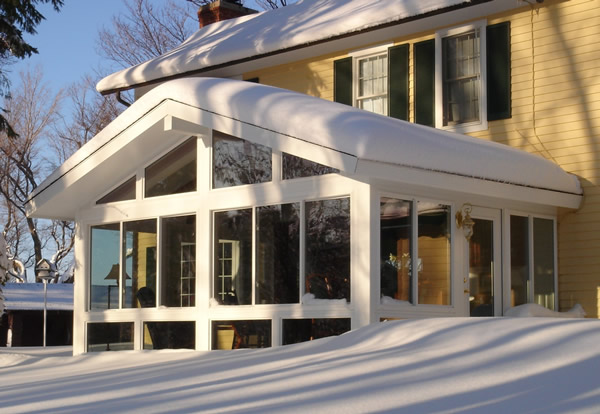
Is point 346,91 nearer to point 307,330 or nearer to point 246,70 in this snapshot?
point 246,70

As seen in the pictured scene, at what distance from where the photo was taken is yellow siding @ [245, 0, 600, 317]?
12.5m

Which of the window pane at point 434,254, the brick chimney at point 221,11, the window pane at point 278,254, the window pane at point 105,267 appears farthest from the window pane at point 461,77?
the brick chimney at point 221,11

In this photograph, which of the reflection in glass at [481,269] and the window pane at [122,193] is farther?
the window pane at [122,193]

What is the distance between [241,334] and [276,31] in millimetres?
6584

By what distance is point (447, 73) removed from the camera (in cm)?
1407

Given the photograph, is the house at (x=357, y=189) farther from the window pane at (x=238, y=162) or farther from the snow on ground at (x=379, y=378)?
the snow on ground at (x=379, y=378)

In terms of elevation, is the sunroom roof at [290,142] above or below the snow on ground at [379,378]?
above

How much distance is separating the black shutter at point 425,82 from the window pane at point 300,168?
3725 millimetres

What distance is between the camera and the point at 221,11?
21172mm

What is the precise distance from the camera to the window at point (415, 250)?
10461 millimetres

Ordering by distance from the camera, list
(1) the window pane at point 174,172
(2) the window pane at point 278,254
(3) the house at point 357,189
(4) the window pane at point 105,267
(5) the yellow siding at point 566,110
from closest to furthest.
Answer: (3) the house at point 357,189, (2) the window pane at point 278,254, (1) the window pane at point 174,172, (5) the yellow siding at point 566,110, (4) the window pane at point 105,267

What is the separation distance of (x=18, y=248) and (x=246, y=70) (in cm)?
2594

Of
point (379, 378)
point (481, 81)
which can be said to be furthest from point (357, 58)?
point (379, 378)

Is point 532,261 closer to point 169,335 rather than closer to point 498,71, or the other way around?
point 498,71
